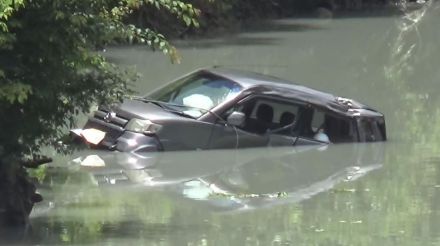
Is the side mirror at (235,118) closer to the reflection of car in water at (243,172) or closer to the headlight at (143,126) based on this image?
the reflection of car in water at (243,172)

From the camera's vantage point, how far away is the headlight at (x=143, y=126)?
1369 centimetres

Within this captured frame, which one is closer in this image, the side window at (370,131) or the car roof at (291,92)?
the car roof at (291,92)

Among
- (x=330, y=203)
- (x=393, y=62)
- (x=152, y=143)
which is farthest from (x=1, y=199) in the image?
(x=393, y=62)

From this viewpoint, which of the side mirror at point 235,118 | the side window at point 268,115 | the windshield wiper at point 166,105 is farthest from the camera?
the side window at point 268,115

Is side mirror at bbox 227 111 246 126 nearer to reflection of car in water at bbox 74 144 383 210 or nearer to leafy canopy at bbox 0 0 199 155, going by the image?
reflection of car in water at bbox 74 144 383 210

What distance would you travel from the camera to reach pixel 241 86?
47.8 ft

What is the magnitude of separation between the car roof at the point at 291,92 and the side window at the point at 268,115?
0.13m

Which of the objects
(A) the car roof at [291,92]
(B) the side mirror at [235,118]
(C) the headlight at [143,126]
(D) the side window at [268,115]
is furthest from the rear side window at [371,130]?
(C) the headlight at [143,126]

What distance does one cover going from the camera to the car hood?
1384 cm

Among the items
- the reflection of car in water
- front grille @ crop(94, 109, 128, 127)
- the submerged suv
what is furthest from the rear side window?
front grille @ crop(94, 109, 128, 127)

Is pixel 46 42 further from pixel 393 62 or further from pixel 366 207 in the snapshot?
pixel 393 62

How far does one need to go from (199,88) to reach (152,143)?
1455 millimetres

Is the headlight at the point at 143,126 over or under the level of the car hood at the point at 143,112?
under

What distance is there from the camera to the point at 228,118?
1439 cm
